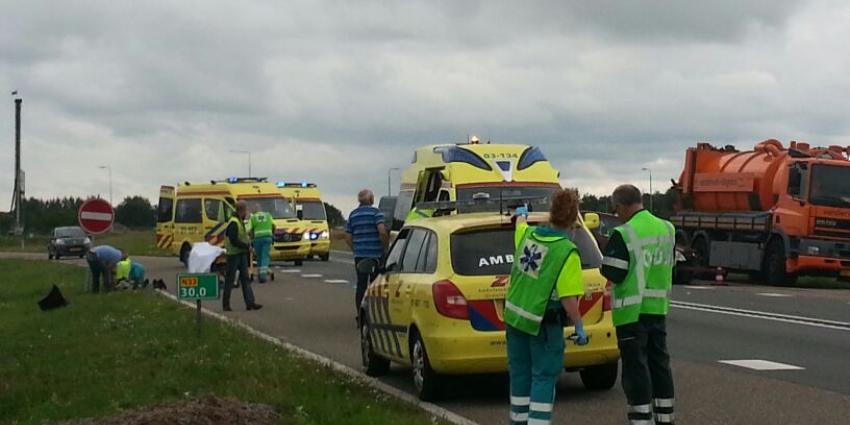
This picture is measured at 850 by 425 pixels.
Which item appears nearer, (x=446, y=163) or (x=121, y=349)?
(x=121, y=349)

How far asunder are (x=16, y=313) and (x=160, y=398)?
12.1 m

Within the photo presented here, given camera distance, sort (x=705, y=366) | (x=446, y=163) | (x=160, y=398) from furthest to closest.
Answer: (x=446, y=163) < (x=705, y=366) < (x=160, y=398)

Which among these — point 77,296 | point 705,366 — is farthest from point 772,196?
point 705,366

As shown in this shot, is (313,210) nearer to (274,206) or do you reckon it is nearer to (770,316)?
(274,206)

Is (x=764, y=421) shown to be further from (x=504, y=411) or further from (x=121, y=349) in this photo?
(x=121, y=349)

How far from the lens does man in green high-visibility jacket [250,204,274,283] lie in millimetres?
27250

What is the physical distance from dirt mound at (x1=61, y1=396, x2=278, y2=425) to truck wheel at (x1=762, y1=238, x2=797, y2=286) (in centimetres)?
2235

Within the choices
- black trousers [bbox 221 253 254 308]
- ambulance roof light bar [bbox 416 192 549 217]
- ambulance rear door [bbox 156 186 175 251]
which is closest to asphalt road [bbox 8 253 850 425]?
black trousers [bbox 221 253 254 308]

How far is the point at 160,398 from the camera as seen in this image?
9703 millimetres

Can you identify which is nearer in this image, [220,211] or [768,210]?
[768,210]

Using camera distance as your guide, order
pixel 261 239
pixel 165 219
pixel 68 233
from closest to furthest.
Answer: pixel 261 239 < pixel 165 219 < pixel 68 233

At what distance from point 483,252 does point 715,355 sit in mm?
4329

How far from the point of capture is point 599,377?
1072 centimetres

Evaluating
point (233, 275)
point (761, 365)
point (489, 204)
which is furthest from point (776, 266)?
point (489, 204)
